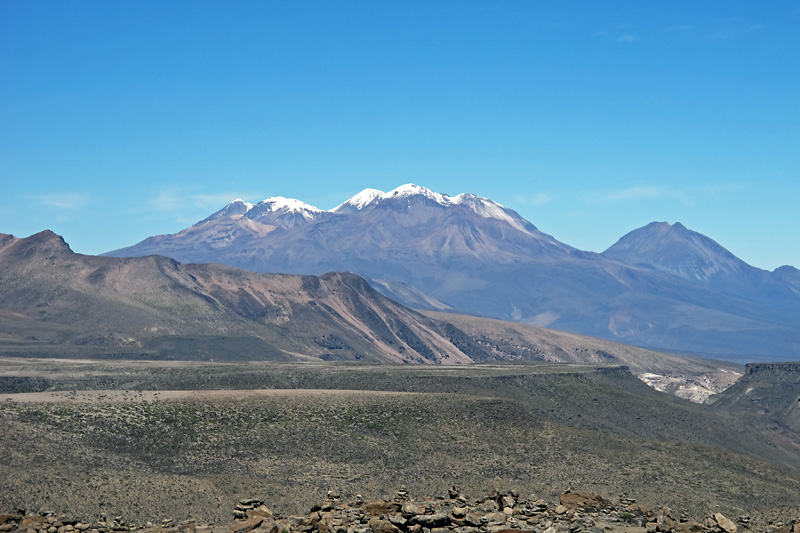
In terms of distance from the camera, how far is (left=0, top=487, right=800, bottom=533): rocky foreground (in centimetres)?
3406

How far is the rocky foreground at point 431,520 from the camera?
34.1 m

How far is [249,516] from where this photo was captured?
40.7 meters

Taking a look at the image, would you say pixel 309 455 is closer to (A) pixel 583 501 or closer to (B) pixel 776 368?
(A) pixel 583 501

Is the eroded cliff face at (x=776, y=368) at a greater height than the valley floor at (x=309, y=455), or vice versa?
the eroded cliff face at (x=776, y=368)

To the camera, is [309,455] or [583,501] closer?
[583,501]

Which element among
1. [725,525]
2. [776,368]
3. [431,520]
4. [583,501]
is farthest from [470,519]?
[776,368]

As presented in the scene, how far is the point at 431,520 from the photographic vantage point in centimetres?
3394

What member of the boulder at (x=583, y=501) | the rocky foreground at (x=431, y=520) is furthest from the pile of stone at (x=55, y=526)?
the boulder at (x=583, y=501)

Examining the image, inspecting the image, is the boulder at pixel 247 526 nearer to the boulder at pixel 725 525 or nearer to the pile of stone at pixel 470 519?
the pile of stone at pixel 470 519

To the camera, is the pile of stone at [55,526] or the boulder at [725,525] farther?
the boulder at [725,525]

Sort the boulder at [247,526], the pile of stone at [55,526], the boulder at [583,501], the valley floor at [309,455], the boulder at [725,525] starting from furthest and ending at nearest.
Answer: the valley floor at [309,455]
the boulder at [583,501]
the boulder at [725,525]
the pile of stone at [55,526]
the boulder at [247,526]

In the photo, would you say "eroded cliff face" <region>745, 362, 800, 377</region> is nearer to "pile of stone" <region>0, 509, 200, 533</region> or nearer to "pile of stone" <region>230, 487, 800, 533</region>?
"pile of stone" <region>230, 487, 800, 533</region>

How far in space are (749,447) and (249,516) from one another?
78332 millimetres

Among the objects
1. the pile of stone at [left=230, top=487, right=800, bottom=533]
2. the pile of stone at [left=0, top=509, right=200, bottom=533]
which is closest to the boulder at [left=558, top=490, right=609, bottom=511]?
the pile of stone at [left=230, top=487, right=800, bottom=533]
